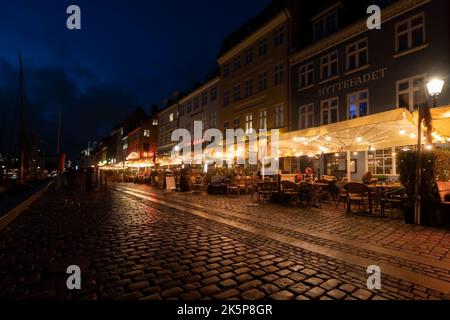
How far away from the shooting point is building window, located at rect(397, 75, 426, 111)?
13674 millimetres

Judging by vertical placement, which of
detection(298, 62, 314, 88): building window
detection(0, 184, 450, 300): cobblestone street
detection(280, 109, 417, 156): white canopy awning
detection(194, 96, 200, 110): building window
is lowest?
detection(0, 184, 450, 300): cobblestone street

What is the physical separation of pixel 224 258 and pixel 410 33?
53.5ft

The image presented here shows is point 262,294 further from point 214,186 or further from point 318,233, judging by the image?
point 214,186

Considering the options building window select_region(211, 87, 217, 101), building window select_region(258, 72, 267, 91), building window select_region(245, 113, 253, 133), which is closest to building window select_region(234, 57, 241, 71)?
building window select_region(258, 72, 267, 91)

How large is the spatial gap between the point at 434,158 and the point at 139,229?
776 centimetres

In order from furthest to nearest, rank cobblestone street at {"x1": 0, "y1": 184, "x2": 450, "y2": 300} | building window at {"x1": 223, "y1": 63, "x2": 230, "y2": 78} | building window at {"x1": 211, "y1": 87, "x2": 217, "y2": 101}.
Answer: building window at {"x1": 211, "y1": 87, "x2": 217, "y2": 101} < building window at {"x1": 223, "y1": 63, "x2": 230, "y2": 78} < cobblestone street at {"x1": 0, "y1": 184, "x2": 450, "y2": 300}

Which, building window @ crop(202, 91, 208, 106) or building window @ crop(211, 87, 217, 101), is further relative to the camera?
building window @ crop(202, 91, 208, 106)

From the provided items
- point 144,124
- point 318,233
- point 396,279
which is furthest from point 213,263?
point 144,124

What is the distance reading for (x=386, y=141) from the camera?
453 inches

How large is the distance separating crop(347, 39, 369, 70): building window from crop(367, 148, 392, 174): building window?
18.0 feet

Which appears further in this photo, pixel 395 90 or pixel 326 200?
pixel 395 90

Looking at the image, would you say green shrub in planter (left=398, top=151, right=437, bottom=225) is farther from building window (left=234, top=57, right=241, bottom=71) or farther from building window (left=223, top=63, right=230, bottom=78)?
building window (left=223, top=63, right=230, bottom=78)

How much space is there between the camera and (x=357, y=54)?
1653cm

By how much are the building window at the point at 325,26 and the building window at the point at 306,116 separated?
522 centimetres
